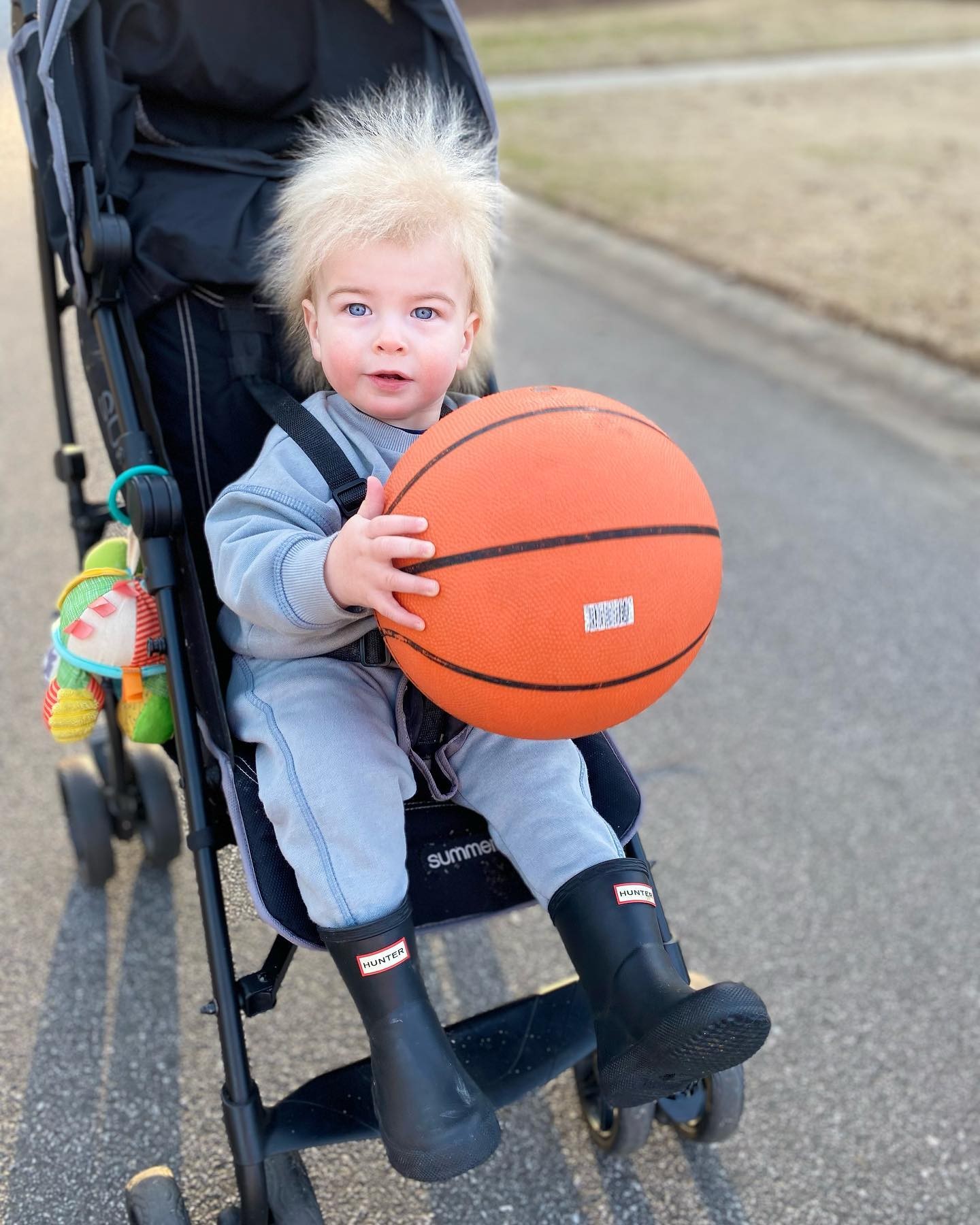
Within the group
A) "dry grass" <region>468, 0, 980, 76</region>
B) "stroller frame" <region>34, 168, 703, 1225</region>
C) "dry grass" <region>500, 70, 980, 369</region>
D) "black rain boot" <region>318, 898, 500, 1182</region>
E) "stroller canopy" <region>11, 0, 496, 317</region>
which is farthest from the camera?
"dry grass" <region>468, 0, 980, 76</region>

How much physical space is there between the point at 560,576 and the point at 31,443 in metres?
4.11

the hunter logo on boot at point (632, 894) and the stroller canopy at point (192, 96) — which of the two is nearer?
the hunter logo on boot at point (632, 894)

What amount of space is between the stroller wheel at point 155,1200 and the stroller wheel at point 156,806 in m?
0.96

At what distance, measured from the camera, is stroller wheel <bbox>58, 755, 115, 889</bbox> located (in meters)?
2.78

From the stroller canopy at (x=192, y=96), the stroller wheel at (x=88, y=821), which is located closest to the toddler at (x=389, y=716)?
the stroller canopy at (x=192, y=96)

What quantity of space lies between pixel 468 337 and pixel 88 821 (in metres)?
1.45

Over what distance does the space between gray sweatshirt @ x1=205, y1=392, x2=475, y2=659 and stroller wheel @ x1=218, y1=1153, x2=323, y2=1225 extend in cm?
85

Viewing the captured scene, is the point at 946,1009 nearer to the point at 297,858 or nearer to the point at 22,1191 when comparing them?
the point at 297,858

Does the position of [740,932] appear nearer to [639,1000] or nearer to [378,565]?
[639,1000]

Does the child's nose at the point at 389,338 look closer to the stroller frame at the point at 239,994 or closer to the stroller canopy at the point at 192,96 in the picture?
the stroller frame at the point at 239,994

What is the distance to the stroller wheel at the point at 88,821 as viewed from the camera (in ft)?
9.11

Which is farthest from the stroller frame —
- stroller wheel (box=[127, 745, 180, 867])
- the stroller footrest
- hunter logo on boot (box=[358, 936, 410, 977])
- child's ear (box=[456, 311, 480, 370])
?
stroller wheel (box=[127, 745, 180, 867])

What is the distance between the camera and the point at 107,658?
7.20 feet

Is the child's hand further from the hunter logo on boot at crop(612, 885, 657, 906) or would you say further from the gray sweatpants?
the hunter logo on boot at crop(612, 885, 657, 906)
